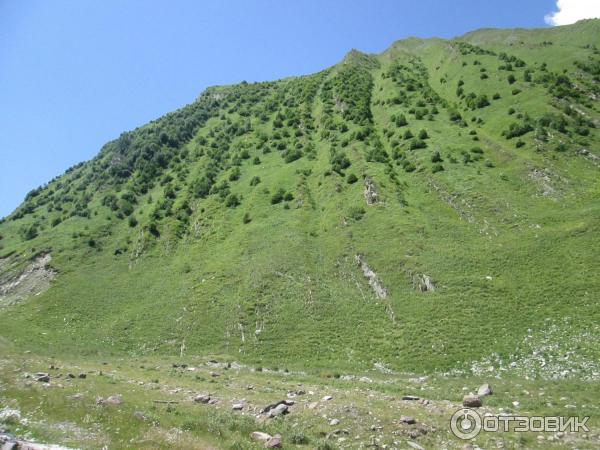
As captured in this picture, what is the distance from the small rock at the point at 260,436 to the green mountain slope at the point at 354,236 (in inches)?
712

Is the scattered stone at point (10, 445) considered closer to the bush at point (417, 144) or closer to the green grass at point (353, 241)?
the green grass at point (353, 241)

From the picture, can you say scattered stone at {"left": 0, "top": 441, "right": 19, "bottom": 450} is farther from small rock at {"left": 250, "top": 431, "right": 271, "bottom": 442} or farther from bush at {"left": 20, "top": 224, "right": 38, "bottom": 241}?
bush at {"left": 20, "top": 224, "right": 38, "bottom": 241}

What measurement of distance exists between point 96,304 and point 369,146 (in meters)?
56.6

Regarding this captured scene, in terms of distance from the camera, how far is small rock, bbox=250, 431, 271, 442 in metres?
16.2

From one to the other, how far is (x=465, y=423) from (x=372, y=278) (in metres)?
26.8

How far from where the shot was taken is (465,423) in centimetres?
1773

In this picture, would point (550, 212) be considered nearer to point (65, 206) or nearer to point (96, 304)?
point (96, 304)

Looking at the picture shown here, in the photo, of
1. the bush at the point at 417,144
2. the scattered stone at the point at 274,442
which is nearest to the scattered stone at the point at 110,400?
the scattered stone at the point at 274,442

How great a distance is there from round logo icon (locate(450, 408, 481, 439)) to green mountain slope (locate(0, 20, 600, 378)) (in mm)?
10263

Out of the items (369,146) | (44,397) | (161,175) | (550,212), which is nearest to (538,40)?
(369,146)

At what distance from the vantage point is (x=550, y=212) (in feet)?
157

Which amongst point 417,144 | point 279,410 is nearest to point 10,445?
point 279,410

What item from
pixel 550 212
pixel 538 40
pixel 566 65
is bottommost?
pixel 550 212

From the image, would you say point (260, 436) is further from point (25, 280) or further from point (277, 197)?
point (25, 280)
